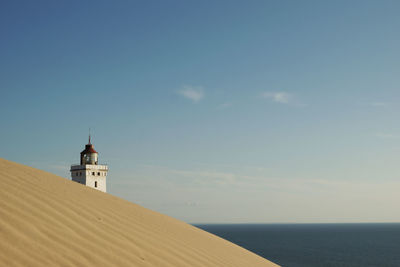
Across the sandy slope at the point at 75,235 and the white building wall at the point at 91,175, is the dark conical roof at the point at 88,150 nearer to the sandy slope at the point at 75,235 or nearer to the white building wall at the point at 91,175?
the white building wall at the point at 91,175

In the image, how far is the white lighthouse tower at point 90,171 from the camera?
33969 mm

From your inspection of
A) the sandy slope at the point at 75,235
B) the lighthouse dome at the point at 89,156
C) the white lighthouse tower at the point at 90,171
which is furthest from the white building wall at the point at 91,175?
the sandy slope at the point at 75,235

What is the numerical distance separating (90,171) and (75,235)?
102 ft

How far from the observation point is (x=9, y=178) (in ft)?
19.4

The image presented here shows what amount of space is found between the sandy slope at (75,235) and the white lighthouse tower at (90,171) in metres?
27.9

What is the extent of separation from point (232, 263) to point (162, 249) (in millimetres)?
1697

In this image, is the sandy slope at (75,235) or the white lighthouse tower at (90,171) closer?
the sandy slope at (75,235)

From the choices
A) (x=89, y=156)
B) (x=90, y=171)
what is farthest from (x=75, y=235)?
(x=89, y=156)

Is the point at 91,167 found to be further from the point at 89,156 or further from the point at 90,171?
the point at 89,156

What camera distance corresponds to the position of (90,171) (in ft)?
112

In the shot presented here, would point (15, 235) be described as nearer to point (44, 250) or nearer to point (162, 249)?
point (44, 250)

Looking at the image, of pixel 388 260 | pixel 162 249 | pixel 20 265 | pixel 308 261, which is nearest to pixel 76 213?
pixel 162 249

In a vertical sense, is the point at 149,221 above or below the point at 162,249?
above

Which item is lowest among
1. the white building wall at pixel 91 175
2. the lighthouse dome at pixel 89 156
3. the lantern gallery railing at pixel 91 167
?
the white building wall at pixel 91 175
